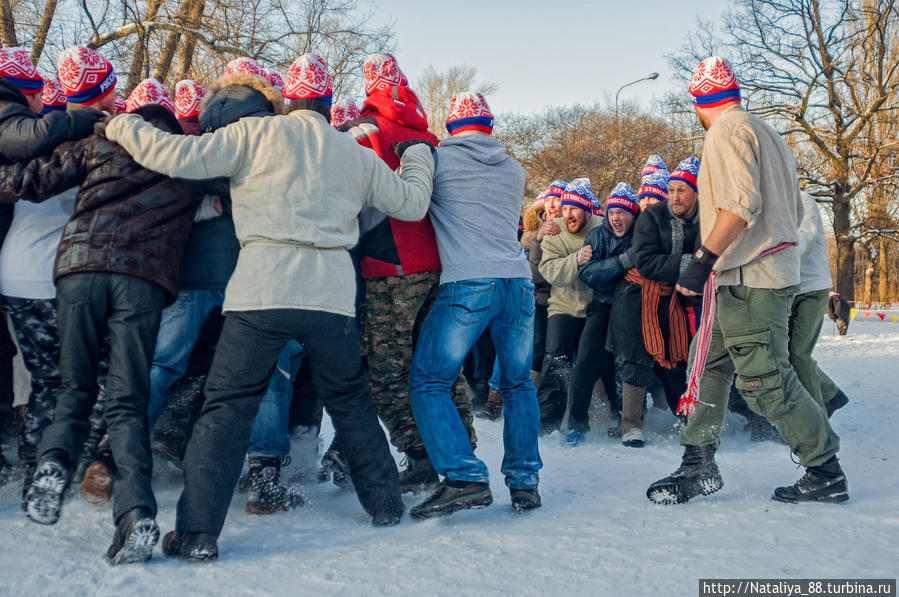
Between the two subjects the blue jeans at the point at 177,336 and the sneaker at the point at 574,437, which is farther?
the sneaker at the point at 574,437

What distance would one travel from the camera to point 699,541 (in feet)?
9.37

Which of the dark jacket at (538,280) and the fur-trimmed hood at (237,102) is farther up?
the fur-trimmed hood at (237,102)

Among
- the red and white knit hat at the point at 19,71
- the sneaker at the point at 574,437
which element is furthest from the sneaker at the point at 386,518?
the red and white knit hat at the point at 19,71

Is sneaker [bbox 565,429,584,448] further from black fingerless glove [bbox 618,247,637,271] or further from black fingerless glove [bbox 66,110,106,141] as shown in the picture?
black fingerless glove [bbox 66,110,106,141]

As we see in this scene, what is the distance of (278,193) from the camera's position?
292cm

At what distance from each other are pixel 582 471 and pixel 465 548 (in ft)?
5.45

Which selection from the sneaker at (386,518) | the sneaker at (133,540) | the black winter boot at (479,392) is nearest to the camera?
the sneaker at (133,540)

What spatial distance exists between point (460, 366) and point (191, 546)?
1426 millimetres

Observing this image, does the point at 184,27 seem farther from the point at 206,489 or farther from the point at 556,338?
the point at 206,489

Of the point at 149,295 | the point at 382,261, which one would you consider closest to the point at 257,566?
the point at 149,295

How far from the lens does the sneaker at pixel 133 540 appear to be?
260 cm

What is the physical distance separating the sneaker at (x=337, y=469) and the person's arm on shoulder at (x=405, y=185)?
1421 millimetres

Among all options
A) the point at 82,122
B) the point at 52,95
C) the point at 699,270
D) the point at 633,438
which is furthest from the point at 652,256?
the point at 52,95

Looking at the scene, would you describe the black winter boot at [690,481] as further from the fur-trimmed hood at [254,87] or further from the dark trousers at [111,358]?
the fur-trimmed hood at [254,87]
